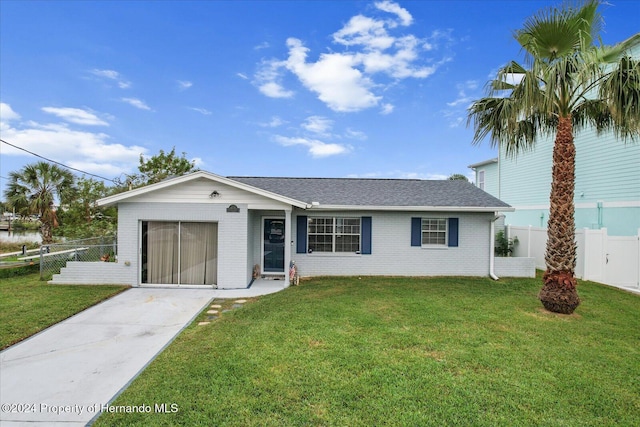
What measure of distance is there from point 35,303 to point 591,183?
19377mm

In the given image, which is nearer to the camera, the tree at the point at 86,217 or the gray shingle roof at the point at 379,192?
the gray shingle roof at the point at 379,192

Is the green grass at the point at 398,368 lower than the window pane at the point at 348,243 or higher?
lower

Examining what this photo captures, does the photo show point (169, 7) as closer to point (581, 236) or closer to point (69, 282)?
point (69, 282)

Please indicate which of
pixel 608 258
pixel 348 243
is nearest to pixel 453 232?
pixel 348 243

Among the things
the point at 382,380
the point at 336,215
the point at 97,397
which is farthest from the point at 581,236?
the point at 97,397

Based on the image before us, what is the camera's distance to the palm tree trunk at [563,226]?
6.82 metres

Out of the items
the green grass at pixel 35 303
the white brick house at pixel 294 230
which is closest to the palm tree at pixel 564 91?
the white brick house at pixel 294 230

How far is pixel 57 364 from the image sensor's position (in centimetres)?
466

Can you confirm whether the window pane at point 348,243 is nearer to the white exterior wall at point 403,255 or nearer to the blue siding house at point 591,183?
the white exterior wall at point 403,255

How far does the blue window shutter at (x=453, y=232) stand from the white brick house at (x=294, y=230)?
37 millimetres

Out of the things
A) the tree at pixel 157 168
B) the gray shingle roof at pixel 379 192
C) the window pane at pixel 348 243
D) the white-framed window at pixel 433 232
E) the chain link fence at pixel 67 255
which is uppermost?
the tree at pixel 157 168

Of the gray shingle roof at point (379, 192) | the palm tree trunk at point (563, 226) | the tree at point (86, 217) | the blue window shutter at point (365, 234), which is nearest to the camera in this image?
the palm tree trunk at point (563, 226)

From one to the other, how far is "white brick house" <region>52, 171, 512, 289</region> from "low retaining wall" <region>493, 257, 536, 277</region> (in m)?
0.43

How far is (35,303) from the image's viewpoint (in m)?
7.55
